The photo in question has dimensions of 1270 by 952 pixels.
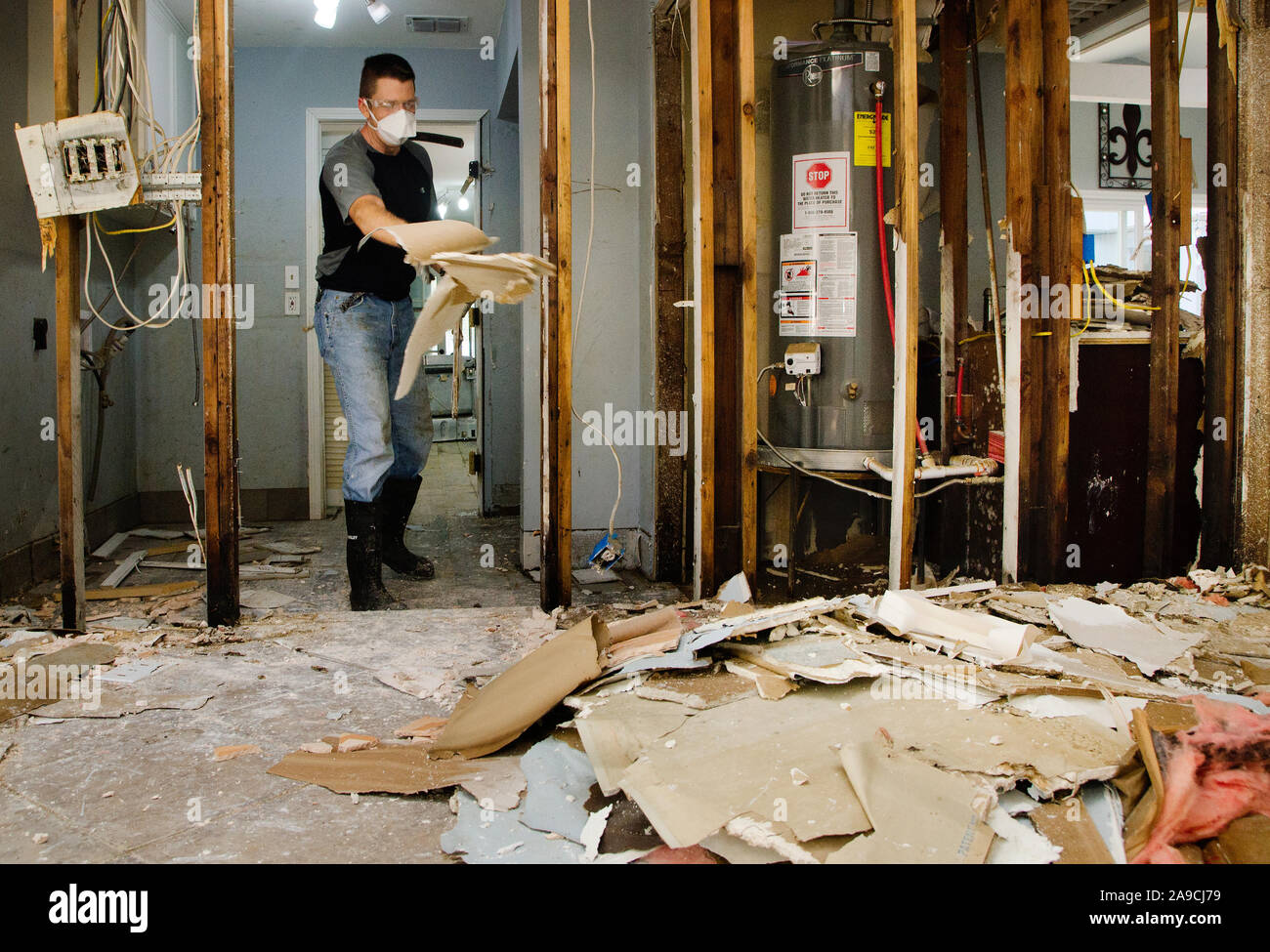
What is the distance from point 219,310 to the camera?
2.61 meters

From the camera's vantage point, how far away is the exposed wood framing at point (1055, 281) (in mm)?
2816

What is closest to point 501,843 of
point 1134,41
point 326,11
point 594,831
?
point 594,831

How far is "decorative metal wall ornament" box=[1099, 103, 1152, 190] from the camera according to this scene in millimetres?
6172

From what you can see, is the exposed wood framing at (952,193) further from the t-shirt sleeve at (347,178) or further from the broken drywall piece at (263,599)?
the broken drywall piece at (263,599)

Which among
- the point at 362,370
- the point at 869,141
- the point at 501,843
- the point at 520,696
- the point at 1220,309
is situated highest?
the point at 869,141

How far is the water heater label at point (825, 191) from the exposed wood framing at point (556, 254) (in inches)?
38.7

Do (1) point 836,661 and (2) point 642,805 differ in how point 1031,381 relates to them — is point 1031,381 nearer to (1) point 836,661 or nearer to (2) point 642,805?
(1) point 836,661

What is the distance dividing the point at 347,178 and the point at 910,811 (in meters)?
2.61

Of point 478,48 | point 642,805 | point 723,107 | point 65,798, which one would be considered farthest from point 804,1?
point 65,798

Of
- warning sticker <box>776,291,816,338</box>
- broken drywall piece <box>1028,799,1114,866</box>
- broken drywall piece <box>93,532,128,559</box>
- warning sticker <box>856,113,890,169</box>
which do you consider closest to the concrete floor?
broken drywall piece <box>93,532,128,559</box>

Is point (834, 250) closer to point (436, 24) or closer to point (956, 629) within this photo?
A: point (956, 629)

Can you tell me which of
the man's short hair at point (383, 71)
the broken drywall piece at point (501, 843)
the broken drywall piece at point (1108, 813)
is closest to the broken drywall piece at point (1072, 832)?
the broken drywall piece at point (1108, 813)

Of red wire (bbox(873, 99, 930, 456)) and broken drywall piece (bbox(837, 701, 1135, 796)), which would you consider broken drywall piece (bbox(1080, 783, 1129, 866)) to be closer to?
broken drywall piece (bbox(837, 701, 1135, 796))

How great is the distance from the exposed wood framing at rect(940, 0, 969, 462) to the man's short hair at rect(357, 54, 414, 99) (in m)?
2.09
